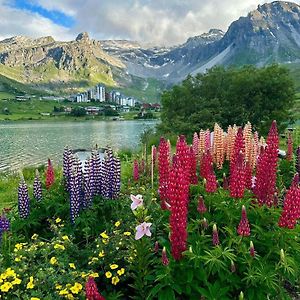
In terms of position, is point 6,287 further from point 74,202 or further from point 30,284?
point 74,202

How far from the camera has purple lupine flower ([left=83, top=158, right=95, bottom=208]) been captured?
7.55 metres

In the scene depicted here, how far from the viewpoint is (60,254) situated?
6031 mm

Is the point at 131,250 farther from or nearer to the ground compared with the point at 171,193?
nearer to the ground

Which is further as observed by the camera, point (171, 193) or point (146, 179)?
point (146, 179)

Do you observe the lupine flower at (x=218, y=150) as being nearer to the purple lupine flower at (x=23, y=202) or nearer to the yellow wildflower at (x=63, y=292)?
the purple lupine flower at (x=23, y=202)

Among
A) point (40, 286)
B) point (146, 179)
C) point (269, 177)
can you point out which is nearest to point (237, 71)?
point (146, 179)

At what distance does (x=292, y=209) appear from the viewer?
5.06 metres

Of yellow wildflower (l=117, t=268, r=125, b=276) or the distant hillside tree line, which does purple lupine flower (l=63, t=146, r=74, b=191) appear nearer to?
yellow wildflower (l=117, t=268, r=125, b=276)

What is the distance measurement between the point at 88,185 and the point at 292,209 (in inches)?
166

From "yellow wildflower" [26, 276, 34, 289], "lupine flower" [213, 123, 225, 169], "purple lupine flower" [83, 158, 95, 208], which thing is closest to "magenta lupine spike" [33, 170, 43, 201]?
"purple lupine flower" [83, 158, 95, 208]

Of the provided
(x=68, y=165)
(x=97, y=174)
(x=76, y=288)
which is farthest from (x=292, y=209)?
(x=68, y=165)

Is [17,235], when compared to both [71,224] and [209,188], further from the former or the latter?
[209,188]

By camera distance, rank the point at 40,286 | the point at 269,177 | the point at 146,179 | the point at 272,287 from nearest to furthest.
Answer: the point at 272,287, the point at 40,286, the point at 269,177, the point at 146,179

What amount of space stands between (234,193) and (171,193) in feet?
4.96
